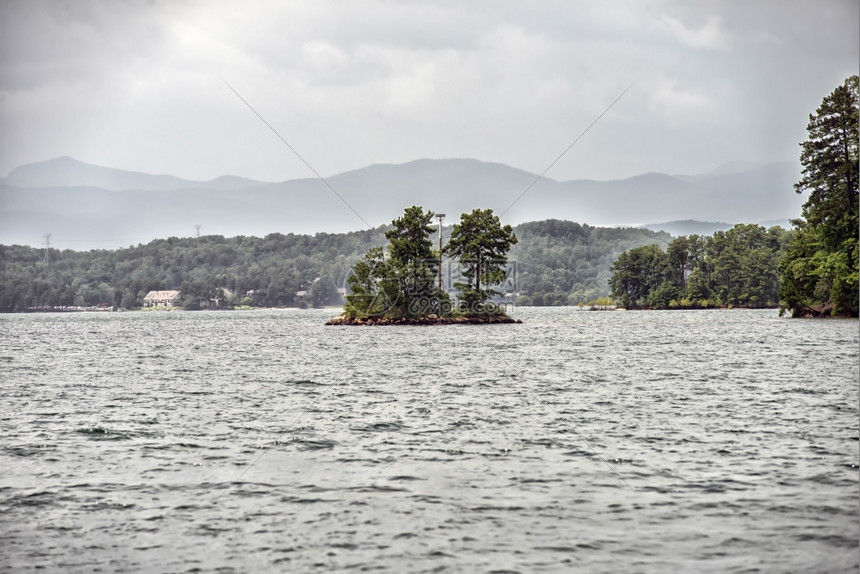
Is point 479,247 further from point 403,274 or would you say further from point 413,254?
point 403,274

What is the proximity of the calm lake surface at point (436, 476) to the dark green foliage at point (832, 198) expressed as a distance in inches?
2546

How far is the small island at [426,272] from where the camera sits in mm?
120000

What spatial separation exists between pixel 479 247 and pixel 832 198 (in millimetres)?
46437

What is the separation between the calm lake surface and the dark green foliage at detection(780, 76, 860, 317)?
6466cm

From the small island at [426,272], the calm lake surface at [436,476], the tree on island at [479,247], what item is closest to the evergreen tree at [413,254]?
the small island at [426,272]

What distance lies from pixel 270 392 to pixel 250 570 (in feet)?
81.8

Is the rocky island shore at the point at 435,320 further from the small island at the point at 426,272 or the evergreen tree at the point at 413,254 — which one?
the evergreen tree at the point at 413,254

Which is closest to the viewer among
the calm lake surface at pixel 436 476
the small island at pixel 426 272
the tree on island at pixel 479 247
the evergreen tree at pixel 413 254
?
the calm lake surface at pixel 436 476

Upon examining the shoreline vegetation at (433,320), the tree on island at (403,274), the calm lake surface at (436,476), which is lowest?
the calm lake surface at (436,476)

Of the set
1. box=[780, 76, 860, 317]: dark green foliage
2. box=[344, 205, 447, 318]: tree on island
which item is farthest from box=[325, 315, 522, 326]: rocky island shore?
box=[780, 76, 860, 317]: dark green foliage

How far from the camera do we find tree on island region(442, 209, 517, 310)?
120938 millimetres

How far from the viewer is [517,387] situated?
1481 inches

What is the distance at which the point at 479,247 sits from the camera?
4759 inches

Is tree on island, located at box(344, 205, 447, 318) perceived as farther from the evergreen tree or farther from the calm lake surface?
the calm lake surface
